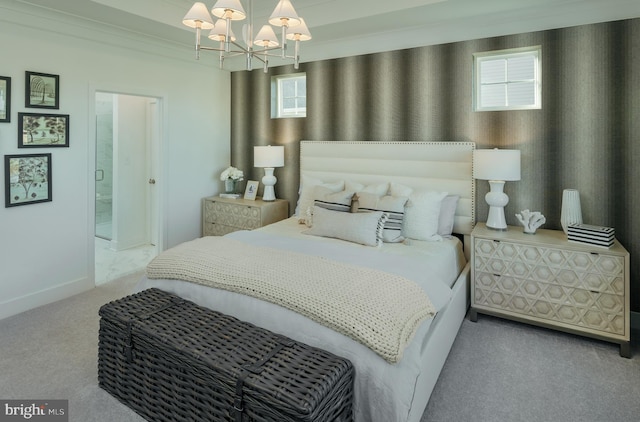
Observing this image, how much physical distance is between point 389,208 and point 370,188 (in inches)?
19.7

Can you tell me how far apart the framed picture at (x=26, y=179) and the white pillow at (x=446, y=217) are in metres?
3.47

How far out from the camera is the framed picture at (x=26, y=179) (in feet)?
10.2

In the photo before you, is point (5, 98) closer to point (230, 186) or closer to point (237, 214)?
point (237, 214)

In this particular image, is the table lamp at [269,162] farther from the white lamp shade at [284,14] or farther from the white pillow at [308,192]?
the white lamp shade at [284,14]

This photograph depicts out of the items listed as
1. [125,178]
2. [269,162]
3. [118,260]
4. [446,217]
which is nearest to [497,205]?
[446,217]

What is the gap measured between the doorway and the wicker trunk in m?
2.98

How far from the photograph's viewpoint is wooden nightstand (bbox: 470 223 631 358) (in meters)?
2.62

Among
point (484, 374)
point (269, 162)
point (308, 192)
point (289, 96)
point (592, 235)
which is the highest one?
point (289, 96)

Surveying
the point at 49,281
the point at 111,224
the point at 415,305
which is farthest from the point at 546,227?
the point at 111,224

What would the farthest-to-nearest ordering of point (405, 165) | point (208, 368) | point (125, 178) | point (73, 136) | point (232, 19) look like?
point (125, 178)
point (405, 165)
point (73, 136)
point (232, 19)
point (208, 368)

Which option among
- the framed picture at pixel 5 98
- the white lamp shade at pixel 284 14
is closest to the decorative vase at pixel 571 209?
the white lamp shade at pixel 284 14

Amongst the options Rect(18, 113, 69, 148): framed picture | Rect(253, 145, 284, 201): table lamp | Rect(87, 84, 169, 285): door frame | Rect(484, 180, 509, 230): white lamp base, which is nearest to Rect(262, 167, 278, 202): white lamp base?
Rect(253, 145, 284, 201): table lamp

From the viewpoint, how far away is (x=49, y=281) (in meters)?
3.46

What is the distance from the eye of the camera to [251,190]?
189 inches
